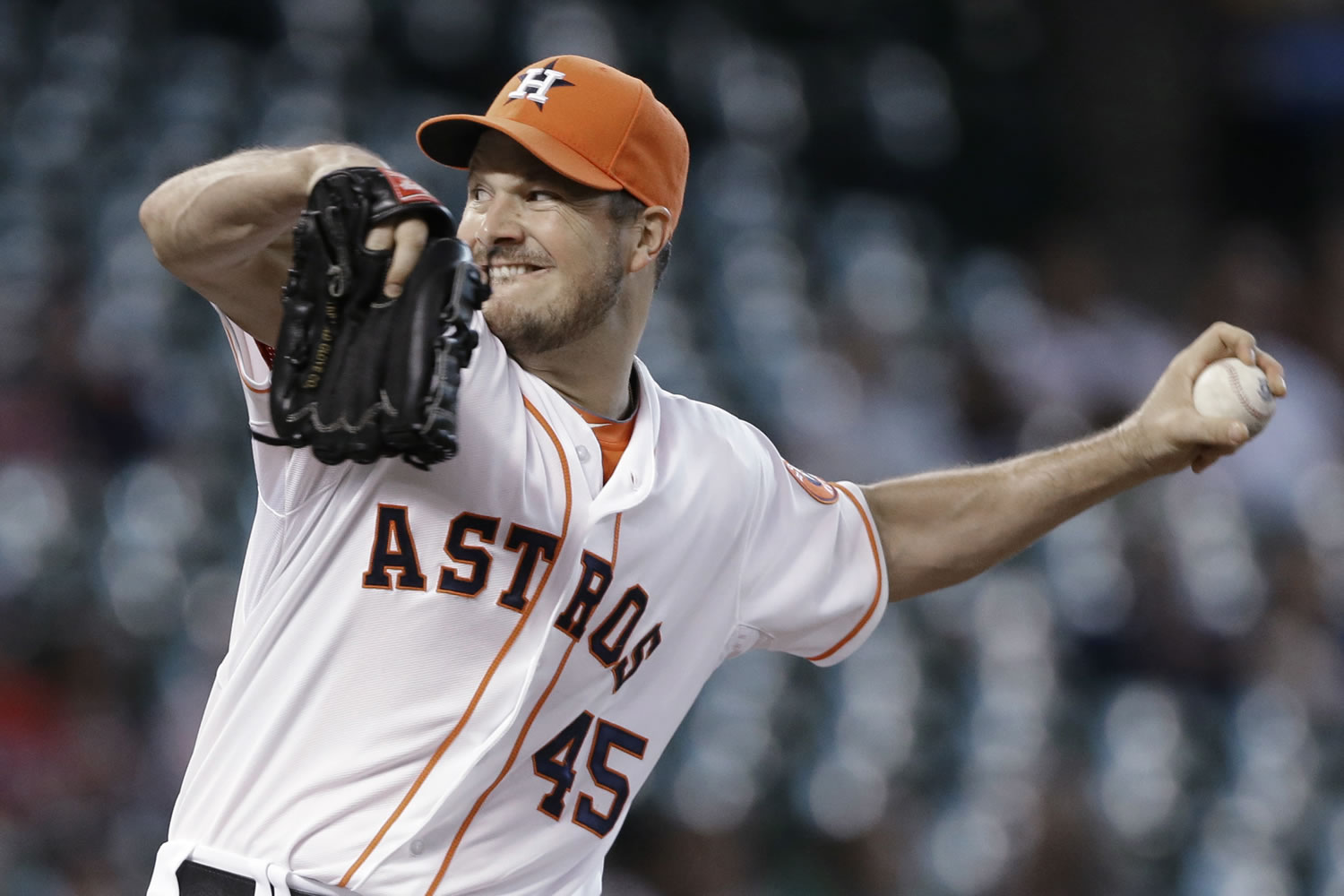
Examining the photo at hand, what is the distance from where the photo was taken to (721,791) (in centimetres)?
577

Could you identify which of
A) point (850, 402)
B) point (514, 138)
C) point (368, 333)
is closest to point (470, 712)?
point (368, 333)

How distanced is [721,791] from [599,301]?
128 inches

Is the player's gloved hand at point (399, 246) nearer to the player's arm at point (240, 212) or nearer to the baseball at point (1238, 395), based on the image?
the player's arm at point (240, 212)

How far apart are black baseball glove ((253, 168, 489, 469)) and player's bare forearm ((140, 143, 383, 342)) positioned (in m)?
0.07

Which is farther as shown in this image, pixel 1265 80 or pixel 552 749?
pixel 1265 80

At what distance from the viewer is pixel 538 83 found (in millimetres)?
2818

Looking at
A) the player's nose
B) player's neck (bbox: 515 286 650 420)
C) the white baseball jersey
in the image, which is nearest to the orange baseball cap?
the player's nose

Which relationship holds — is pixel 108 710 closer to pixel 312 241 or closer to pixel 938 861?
pixel 938 861

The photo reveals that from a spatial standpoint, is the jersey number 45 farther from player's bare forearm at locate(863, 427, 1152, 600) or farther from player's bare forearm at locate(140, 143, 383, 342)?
player's bare forearm at locate(140, 143, 383, 342)

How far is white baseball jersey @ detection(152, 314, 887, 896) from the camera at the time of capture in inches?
98.1

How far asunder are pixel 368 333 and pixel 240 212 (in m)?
0.24

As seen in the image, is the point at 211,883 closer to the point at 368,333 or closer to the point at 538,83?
the point at 368,333

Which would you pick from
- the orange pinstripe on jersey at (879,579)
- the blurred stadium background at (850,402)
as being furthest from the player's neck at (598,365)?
the blurred stadium background at (850,402)

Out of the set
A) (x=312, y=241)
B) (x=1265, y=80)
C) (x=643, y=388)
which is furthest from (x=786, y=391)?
(x=1265, y=80)
